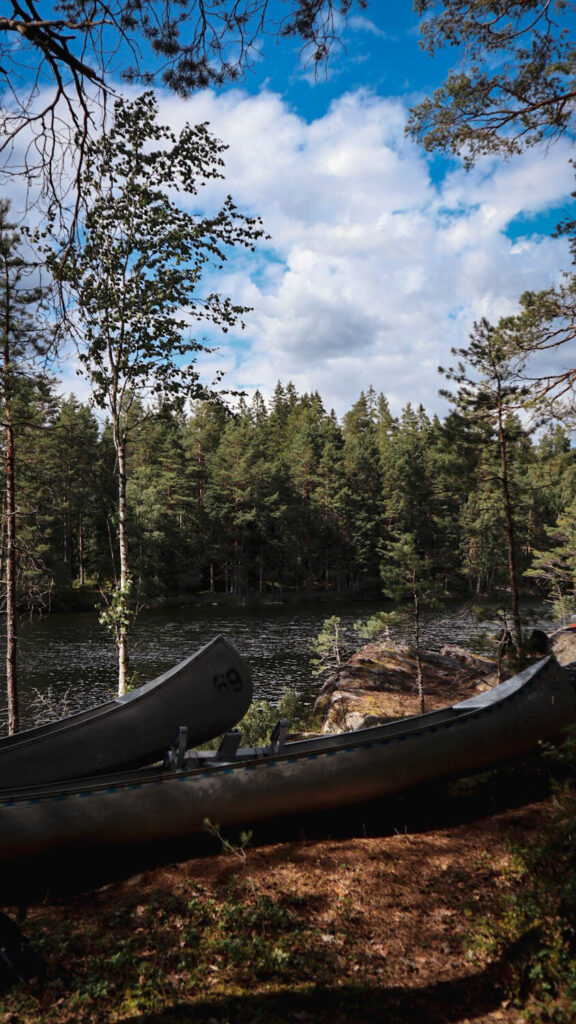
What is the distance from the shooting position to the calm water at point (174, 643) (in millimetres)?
19859

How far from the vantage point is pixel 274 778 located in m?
4.80

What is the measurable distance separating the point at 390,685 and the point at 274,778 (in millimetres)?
12439

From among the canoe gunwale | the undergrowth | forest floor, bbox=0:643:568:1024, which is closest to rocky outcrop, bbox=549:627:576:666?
the canoe gunwale

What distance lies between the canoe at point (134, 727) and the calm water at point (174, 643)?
753 cm

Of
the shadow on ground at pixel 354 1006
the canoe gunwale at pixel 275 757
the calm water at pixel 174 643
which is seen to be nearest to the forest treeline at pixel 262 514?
the calm water at pixel 174 643

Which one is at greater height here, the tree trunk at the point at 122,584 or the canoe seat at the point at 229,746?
the tree trunk at the point at 122,584

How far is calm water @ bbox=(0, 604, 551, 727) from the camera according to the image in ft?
65.2

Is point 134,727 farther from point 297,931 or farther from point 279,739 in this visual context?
point 297,931

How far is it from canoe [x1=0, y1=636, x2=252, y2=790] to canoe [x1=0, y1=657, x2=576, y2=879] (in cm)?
52

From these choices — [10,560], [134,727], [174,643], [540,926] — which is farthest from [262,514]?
[540,926]

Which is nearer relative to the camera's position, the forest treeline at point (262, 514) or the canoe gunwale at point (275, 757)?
the canoe gunwale at point (275, 757)

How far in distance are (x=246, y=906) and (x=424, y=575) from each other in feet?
37.3

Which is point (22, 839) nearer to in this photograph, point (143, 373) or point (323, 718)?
point (143, 373)

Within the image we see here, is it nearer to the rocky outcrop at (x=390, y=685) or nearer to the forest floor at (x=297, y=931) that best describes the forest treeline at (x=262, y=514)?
the rocky outcrop at (x=390, y=685)
